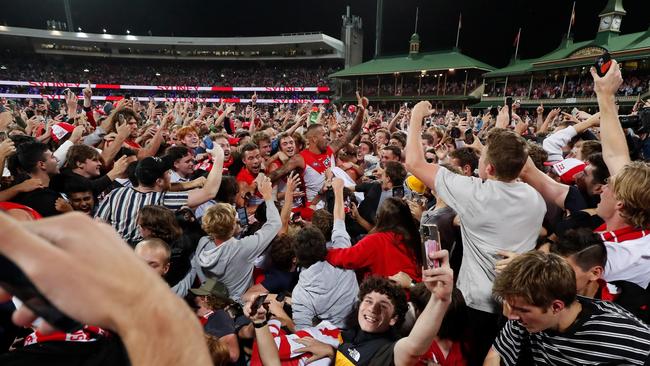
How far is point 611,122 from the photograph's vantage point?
257 cm

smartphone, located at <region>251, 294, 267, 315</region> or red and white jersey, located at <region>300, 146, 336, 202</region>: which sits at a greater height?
smartphone, located at <region>251, 294, 267, 315</region>

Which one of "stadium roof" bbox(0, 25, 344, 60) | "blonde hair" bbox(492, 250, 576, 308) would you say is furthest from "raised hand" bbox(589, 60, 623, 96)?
"stadium roof" bbox(0, 25, 344, 60)

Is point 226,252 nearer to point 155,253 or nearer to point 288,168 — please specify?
point 155,253

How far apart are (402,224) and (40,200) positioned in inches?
142

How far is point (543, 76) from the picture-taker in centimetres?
3116

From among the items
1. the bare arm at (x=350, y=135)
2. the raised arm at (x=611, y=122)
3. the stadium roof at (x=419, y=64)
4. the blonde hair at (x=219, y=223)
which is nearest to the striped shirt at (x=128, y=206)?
the blonde hair at (x=219, y=223)

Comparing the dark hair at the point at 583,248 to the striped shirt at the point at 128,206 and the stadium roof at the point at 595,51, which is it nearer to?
the striped shirt at the point at 128,206

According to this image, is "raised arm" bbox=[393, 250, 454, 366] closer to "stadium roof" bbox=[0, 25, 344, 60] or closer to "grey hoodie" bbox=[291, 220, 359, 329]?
"grey hoodie" bbox=[291, 220, 359, 329]

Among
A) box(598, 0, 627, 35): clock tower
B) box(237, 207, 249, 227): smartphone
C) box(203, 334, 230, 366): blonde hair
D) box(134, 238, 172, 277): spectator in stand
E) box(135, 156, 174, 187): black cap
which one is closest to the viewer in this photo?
box(203, 334, 230, 366): blonde hair

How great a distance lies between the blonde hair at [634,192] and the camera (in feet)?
6.59

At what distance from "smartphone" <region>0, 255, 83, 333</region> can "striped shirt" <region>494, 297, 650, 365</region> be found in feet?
6.66

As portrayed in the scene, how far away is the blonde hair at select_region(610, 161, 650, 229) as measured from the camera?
2.01 metres

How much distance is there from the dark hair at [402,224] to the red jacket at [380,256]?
5 cm

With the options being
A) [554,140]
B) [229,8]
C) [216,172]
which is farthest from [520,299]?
[229,8]
